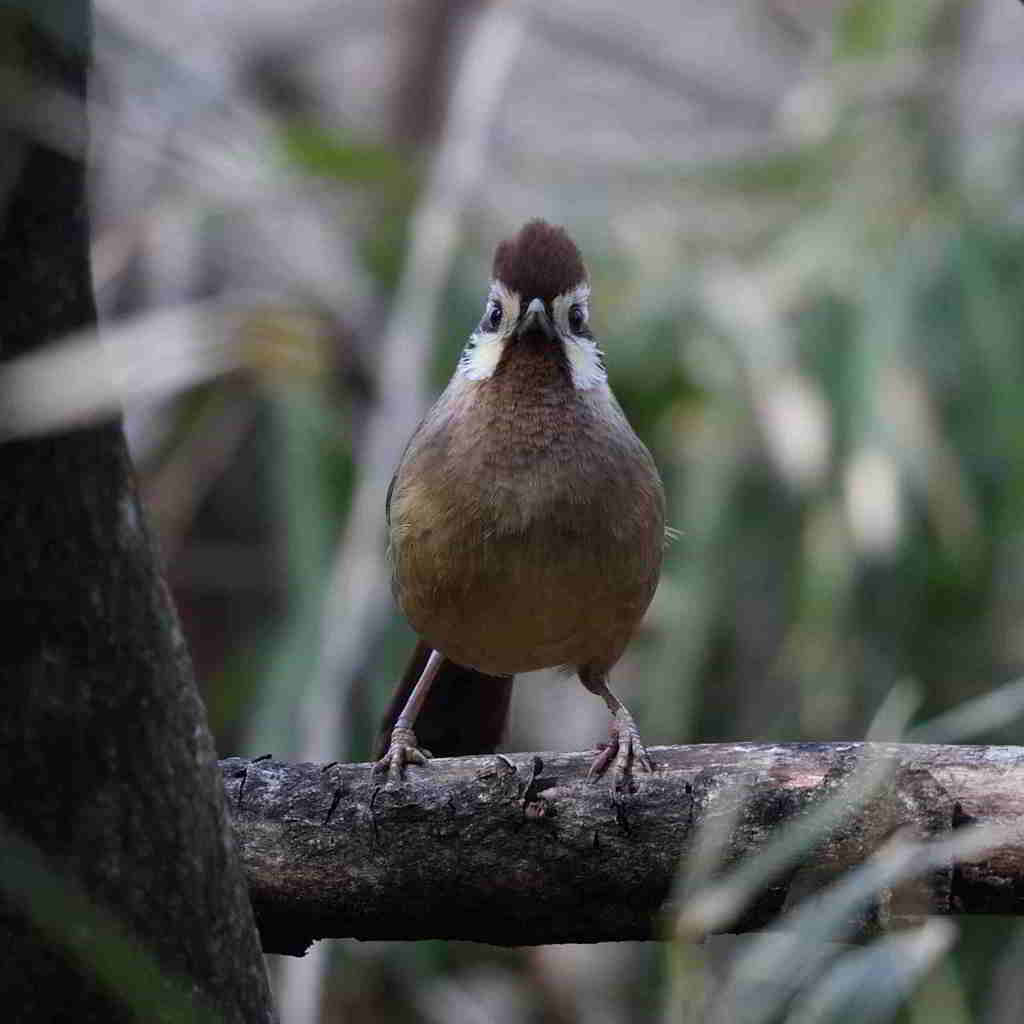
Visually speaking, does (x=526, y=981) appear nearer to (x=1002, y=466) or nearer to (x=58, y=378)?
(x=1002, y=466)

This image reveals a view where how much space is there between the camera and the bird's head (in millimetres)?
3553

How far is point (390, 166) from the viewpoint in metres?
6.03

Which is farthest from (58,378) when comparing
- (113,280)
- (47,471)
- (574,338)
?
(113,280)

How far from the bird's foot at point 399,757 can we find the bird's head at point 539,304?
0.82 meters

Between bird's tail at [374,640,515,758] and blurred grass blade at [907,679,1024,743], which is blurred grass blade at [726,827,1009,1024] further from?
bird's tail at [374,640,515,758]

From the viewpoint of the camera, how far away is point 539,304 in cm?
353

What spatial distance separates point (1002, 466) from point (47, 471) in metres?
4.13

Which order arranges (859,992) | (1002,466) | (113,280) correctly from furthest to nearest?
(113,280) → (1002,466) → (859,992)

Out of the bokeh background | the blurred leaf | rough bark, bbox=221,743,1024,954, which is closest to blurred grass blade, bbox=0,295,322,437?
the bokeh background

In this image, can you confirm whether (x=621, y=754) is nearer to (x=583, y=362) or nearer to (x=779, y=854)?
(x=779, y=854)

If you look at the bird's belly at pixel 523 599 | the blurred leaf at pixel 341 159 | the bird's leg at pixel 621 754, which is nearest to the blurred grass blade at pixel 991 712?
the bird's leg at pixel 621 754

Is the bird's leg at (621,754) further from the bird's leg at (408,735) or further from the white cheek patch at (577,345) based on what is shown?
the white cheek patch at (577,345)

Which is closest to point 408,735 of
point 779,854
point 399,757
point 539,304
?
point 399,757

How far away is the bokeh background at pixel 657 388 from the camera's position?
520 centimetres
